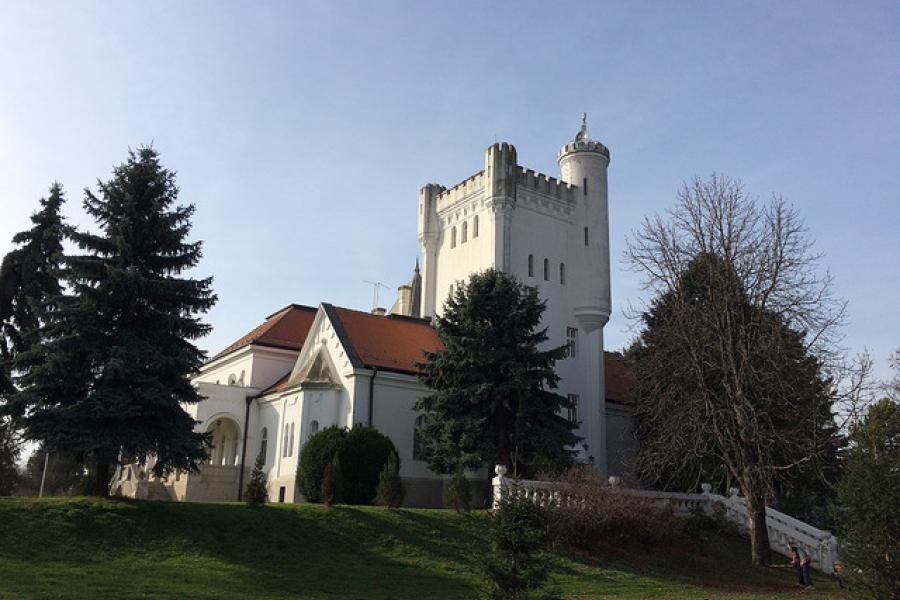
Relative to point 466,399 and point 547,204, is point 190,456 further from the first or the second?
point 547,204

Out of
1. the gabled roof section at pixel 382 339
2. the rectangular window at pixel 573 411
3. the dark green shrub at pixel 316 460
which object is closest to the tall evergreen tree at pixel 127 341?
the dark green shrub at pixel 316 460

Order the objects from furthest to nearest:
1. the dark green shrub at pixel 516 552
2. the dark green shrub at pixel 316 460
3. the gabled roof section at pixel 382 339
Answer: the gabled roof section at pixel 382 339 → the dark green shrub at pixel 316 460 → the dark green shrub at pixel 516 552

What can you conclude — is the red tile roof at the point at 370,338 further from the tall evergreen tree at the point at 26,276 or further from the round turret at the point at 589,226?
the tall evergreen tree at the point at 26,276

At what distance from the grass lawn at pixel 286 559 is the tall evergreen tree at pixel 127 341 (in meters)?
1.81

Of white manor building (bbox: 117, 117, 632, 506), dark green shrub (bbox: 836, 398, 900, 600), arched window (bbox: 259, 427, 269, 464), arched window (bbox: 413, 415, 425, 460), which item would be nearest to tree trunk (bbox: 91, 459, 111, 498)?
white manor building (bbox: 117, 117, 632, 506)

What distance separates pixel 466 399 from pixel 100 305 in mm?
14700

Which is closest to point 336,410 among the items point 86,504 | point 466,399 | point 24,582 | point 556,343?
point 466,399

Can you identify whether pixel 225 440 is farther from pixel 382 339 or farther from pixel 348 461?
pixel 348 461

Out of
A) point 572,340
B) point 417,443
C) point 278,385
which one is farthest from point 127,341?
point 572,340

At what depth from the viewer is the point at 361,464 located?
3081 cm

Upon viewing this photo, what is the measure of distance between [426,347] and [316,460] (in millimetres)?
11705

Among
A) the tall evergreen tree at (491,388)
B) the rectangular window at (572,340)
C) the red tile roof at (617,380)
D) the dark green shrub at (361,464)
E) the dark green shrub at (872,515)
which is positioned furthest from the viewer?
the red tile roof at (617,380)

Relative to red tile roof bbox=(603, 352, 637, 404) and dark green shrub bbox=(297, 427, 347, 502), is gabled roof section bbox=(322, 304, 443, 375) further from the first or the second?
red tile roof bbox=(603, 352, 637, 404)

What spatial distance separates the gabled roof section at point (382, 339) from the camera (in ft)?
123
